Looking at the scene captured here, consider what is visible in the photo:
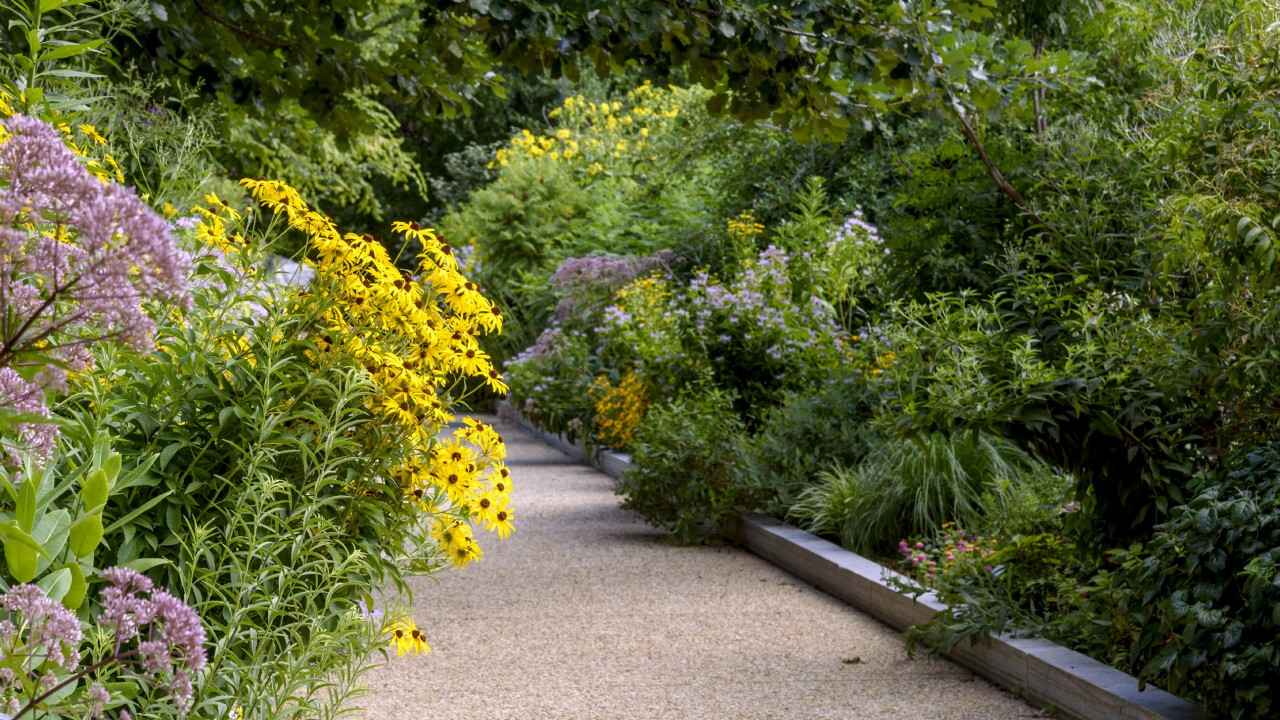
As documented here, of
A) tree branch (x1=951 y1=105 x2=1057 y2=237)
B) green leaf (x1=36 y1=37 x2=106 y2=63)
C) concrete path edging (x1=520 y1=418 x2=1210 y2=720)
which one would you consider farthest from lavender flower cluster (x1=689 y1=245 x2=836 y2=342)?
green leaf (x1=36 y1=37 x2=106 y2=63)

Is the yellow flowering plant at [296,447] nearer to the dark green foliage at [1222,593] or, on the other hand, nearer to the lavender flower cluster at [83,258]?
the lavender flower cluster at [83,258]

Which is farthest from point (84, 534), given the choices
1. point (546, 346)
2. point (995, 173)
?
point (546, 346)

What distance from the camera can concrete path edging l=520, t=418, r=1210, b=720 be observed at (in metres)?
3.78

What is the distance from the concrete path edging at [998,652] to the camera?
3783 mm

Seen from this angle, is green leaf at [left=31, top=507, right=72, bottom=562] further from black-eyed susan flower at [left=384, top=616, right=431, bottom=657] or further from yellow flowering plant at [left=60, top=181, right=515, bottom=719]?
black-eyed susan flower at [left=384, top=616, right=431, bottom=657]

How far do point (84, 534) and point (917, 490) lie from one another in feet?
17.6

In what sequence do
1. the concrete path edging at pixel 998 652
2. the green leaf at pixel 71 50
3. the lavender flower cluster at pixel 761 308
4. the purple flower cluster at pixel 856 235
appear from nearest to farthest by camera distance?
1. the green leaf at pixel 71 50
2. the concrete path edging at pixel 998 652
3. the lavender flower cluster at pixel 761 308
4. the purple flower cluster at pixel 856 235

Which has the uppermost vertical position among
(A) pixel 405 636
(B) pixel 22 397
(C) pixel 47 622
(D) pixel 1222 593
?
(B) pixel 22 397

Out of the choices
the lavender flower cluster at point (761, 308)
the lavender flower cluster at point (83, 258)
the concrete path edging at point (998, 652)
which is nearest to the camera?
the lavender flower cluster at point (83, 258)

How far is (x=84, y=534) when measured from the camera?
166 cm

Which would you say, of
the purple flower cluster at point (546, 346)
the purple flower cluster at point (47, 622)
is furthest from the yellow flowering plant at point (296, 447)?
the purple flower cluster at point (546, 346)

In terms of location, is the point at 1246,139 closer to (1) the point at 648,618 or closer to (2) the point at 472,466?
(2) the point at 472,466

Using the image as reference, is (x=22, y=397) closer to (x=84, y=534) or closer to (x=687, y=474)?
(x=84, y=534)

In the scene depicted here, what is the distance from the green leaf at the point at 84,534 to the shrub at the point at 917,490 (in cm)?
520
